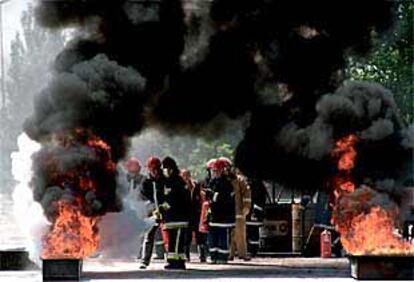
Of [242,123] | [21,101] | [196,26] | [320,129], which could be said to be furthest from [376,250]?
[21,101]

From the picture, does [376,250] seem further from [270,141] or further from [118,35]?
[118,35]

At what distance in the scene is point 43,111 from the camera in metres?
14.3

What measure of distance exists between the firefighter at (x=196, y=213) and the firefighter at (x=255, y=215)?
2.72 feet

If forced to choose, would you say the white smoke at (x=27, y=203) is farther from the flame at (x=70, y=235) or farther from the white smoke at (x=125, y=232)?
the white smoke at (x=125, y=232)

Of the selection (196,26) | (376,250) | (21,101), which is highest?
(196,26)

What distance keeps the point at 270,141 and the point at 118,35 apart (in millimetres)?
2711

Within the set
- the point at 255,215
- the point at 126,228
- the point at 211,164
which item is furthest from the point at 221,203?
the point at 126,228

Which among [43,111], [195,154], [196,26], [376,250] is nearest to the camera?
[376,250]

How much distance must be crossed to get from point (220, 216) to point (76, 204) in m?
2.58

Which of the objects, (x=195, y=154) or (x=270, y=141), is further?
(x=195, y=154)

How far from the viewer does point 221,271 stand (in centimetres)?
1445

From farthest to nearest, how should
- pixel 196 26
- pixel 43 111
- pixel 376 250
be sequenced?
pixel 196 26 → pixel 43 111 → pixel 376 250

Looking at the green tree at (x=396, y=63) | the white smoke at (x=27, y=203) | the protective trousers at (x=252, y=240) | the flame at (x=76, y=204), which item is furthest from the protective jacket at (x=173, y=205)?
the green tree at (x=396, y=63)

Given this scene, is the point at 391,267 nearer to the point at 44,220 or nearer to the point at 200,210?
the point at 200,210
